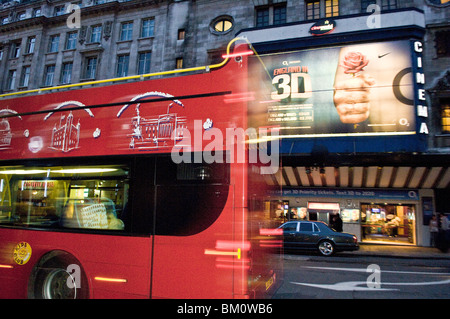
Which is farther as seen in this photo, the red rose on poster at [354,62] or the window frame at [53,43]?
the window frame at [53,43]

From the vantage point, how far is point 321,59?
16.6 meters

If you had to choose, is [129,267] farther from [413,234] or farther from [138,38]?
[138,38]

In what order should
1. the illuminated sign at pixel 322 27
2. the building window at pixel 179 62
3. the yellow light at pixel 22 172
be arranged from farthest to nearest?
the building window at pixel 179 62 < the illuminated sign at pixel 322 27 < the yellow light at pixel 22 172

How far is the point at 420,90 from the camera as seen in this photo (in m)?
15.1

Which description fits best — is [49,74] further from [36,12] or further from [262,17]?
[262,17]

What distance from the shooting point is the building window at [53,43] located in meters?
25.9

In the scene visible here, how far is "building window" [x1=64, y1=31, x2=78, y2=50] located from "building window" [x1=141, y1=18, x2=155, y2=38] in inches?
278

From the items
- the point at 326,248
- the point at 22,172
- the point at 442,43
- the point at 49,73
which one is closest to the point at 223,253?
the point at 22,172

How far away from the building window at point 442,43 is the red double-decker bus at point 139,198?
17.3 meters

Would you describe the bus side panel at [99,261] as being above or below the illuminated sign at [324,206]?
below

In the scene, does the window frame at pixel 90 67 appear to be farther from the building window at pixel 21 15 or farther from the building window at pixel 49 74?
the building window at pixel 21 15

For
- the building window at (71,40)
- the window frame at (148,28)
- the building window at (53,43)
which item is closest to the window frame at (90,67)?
the building window at (71,40)

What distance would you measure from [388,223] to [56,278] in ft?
60.2
